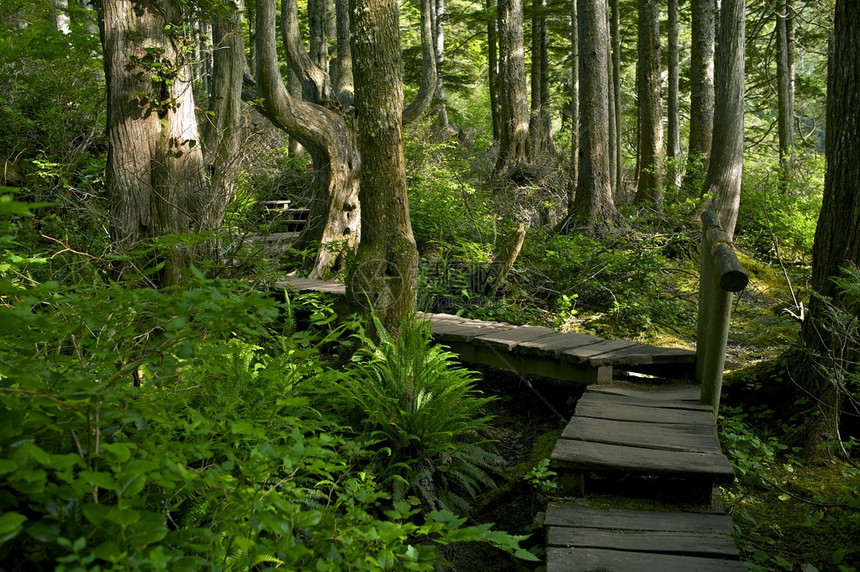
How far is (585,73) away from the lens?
12.3 metres

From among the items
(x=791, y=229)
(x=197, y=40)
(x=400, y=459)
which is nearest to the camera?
(x=400, y=459)

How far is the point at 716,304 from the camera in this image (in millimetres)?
4766

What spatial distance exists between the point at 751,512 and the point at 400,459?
2486 millimetres

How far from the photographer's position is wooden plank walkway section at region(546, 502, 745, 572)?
3109 mm

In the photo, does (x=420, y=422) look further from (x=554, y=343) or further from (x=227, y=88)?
(x=227, y=88)

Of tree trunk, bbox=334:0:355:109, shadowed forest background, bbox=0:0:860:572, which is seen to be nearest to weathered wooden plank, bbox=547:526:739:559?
shadowed forest background, bbox=0:0:860:572

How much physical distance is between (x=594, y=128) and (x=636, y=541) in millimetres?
9862

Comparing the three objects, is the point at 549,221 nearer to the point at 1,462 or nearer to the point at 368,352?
the point at 368,352

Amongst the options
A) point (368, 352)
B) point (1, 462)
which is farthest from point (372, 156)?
point (1, 462)

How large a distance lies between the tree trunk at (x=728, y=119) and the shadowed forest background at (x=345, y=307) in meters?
0.05

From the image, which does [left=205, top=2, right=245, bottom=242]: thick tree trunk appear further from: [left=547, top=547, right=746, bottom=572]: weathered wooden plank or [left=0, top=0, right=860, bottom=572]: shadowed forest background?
[left=547, top=547, right=746, bottom=572]: weathered wooden plank

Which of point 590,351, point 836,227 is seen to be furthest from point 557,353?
point 836,227

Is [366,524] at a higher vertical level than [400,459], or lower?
higher

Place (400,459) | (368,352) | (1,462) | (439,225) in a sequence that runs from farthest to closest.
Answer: (439,225), (368,352), (400,459), (1,462)
